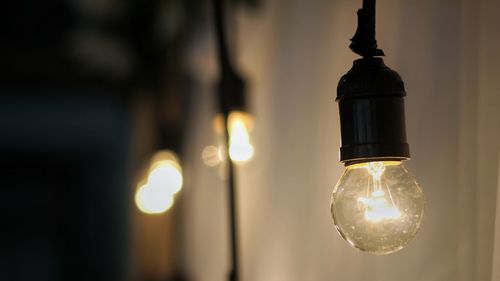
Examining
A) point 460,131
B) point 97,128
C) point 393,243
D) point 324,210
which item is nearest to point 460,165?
point 460,131

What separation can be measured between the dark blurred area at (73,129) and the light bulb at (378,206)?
273 centimetres

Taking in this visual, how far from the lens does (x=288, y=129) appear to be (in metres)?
1.60

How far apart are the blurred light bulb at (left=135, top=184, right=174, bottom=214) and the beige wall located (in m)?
0.45

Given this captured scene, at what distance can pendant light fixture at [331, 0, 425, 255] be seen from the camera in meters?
0.79

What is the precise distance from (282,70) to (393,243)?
93cm

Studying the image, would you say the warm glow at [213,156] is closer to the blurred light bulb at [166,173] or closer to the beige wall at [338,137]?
the beige wall at [338,137]

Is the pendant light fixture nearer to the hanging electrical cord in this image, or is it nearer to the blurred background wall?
the blurred background wall

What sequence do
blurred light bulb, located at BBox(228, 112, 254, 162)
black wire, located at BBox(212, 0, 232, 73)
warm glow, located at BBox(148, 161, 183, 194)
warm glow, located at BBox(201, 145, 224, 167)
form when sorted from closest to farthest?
black wire, located at BBox(212, 0, 232, 73)
blurred light bulb, located at BBox(228, 112, 254, 162)
warm glow, located at BBox(201, 145, 224, 167)
warm glow, located at BBox(148, 161, 183, 194)

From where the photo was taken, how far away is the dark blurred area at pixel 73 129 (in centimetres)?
384

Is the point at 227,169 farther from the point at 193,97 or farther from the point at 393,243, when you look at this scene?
the point at 193,97

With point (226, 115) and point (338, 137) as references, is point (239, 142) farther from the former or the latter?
point (338, 137)

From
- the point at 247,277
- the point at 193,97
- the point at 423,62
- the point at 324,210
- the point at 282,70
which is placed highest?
the point at 193,97

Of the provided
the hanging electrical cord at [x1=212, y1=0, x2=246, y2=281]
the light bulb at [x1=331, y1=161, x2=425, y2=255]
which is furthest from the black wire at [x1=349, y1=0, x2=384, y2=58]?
the hanging electrical cord at [x1=212, y1=0, x2=246, y2=281]

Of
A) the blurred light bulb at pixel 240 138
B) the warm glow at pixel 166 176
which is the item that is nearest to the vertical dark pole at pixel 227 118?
the blurred light bulb at pixel 240 138
